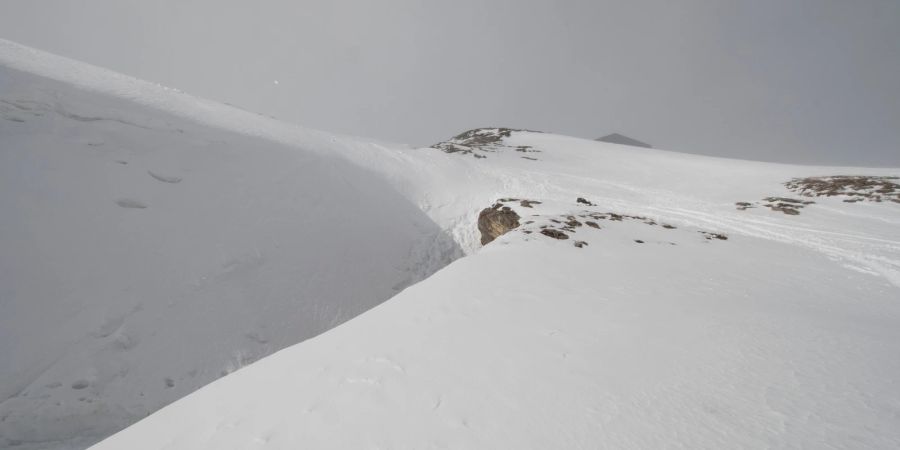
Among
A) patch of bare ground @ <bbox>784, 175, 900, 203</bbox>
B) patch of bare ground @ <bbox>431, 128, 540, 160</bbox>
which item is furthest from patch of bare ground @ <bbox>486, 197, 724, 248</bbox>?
patch of bare ground @ <bbox>431, 128, 540, 160</bbox>

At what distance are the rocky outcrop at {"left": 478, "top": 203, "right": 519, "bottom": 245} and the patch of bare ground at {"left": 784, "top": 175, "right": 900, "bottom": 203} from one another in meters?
13.0

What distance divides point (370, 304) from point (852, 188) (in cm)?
1993

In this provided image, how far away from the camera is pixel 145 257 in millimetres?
7289

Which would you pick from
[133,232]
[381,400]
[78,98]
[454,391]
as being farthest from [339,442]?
[78,98]

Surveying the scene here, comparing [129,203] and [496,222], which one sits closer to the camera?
[129,203]

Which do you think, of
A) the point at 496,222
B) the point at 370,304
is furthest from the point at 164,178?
the point at 496,222

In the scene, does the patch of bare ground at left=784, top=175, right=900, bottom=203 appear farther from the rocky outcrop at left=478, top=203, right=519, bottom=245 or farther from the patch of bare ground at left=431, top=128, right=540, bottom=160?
the patch of bare ground at left=431, top=128, right=540, bottom=160

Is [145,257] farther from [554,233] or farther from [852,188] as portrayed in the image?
[852,188]

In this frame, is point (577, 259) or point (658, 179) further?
point (658, 179)

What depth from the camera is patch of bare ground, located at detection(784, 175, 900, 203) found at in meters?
12.4

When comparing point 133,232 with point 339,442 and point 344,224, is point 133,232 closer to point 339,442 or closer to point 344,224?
point 344,224

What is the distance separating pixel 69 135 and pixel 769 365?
46.9ft

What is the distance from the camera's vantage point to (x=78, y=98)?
9.90 m

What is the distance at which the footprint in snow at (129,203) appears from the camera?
7.87 m
